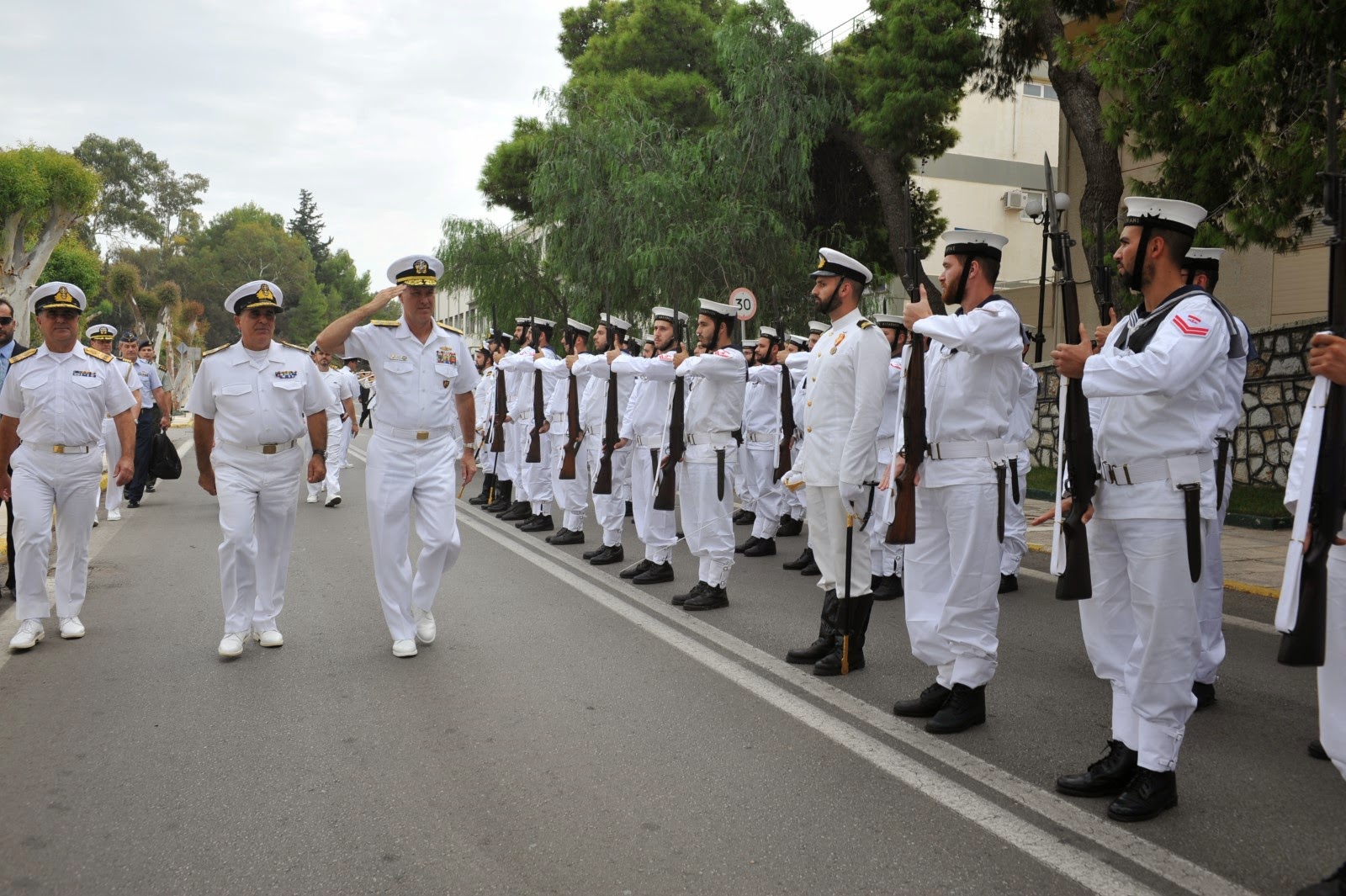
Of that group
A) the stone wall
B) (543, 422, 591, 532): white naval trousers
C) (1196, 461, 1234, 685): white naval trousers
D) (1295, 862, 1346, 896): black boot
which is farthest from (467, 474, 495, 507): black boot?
(1295, 862, 1346, 896): black boot

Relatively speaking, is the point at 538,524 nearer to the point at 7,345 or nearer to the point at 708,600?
the point at 708,600

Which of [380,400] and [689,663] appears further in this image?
[380,400]

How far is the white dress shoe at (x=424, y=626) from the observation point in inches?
266

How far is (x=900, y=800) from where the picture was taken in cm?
423

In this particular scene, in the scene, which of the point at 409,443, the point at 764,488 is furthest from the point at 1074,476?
the point at 764,488

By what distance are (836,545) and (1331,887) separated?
3.12 m

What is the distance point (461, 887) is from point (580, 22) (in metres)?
38.2

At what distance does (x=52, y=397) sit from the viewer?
6766 mm

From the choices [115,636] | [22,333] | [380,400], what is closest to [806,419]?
[380,400]

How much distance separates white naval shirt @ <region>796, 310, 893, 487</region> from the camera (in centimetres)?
593

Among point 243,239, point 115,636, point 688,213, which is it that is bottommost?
point 115,636

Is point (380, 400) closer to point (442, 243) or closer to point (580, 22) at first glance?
point (442, 243)

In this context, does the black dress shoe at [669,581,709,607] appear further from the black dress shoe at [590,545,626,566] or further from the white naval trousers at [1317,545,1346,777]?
the white naval trousers at [1317,545,1346,777]

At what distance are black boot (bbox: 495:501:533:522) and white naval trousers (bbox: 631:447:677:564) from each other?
12.7ft
